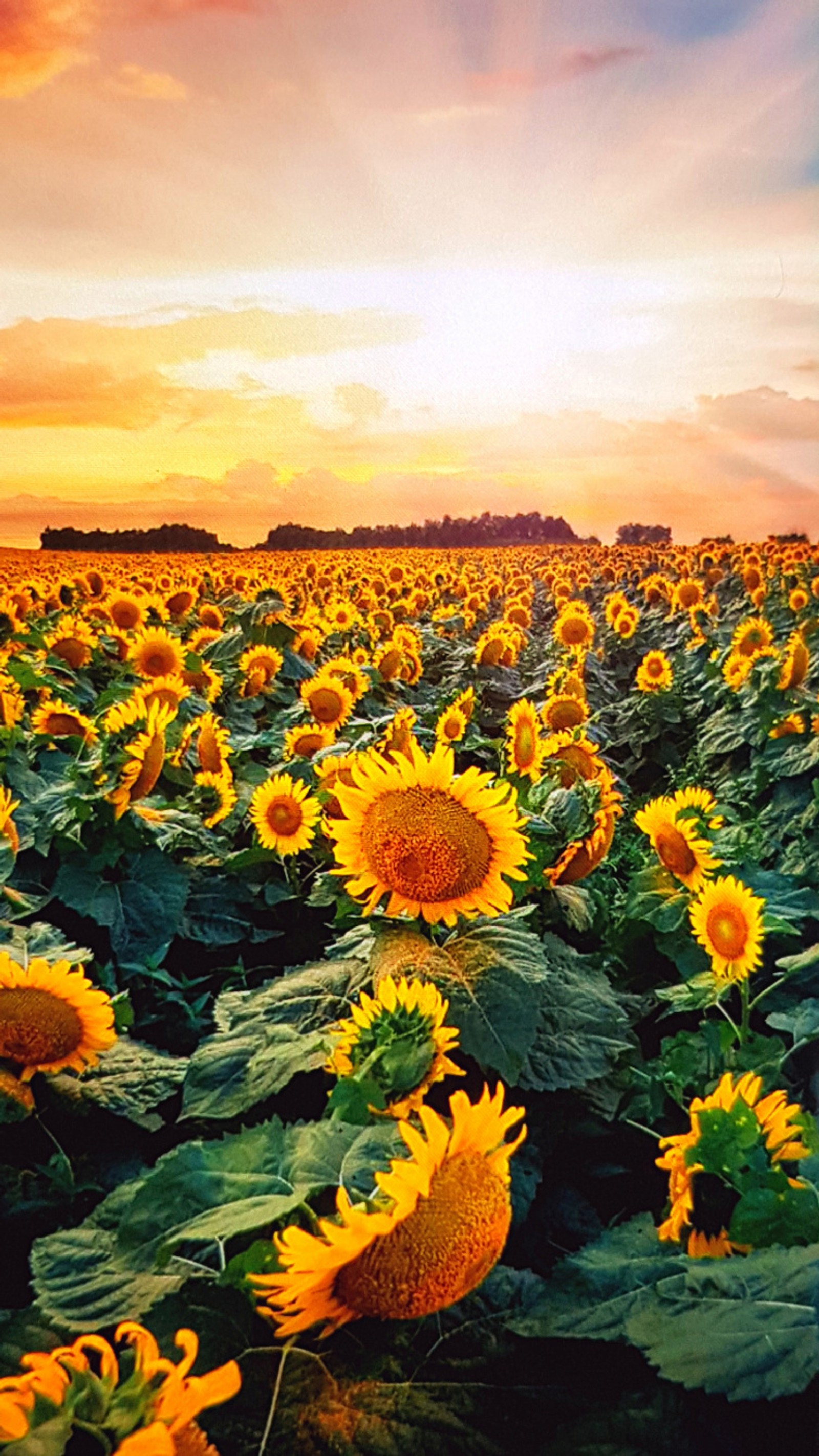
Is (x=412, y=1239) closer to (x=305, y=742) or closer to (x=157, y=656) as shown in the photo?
(x=305, y=742)

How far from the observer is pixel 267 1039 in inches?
49.0

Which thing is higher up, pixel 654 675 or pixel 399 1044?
pixel 654 675

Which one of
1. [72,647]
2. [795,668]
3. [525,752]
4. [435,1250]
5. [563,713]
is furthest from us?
[795,668]

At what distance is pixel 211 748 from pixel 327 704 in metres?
0.65

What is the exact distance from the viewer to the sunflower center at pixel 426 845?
1.25 m

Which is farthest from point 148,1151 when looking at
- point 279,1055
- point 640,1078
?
point 640,1078

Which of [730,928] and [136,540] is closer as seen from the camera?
[730,928]

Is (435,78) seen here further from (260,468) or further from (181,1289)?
(181,1289)

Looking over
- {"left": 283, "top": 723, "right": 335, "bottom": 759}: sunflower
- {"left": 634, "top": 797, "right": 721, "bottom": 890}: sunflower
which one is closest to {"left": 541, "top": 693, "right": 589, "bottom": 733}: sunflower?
{"left": 283, "top": 723, "right": 335, "bottom": 759}: sunflower

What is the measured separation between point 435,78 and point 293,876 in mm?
1763

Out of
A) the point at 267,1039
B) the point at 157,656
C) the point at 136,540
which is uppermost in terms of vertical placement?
the point at 136,540

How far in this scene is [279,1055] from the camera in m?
1.18

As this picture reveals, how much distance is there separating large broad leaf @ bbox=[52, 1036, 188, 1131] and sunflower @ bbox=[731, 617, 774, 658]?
375 centimetres

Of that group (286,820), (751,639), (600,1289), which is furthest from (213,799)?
(751,639)
